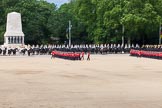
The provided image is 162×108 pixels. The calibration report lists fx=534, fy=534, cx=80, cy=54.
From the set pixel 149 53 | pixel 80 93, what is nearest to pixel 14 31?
pixel 149 53

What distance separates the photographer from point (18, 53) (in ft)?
265

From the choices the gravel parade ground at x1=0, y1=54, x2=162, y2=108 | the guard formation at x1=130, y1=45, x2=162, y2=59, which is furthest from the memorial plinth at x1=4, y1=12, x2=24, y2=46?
the gravel parade ground at x1=0, y1=54, x2=162, y2=108

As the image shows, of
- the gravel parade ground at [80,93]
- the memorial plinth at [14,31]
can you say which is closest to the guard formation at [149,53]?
the memorial plinth at [14,31]

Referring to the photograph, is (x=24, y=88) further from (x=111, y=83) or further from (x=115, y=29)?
(x=115, y=29)

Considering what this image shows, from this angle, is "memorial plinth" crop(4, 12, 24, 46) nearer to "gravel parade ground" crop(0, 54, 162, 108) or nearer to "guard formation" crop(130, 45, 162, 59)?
"guard formation" crop(130, 45, 162, 59)

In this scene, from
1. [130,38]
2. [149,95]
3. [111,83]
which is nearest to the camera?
[149,95]

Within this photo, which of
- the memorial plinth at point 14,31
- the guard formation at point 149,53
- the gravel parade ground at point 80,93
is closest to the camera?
the gravel parade ground at point 80,93

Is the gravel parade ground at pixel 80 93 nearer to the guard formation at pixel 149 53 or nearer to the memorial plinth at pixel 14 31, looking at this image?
the guard formation at pixel 149 53

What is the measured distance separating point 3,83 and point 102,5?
2606 inches

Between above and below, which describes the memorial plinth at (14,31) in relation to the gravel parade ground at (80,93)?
above

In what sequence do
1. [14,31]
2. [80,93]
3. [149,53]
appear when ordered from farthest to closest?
[14,31] < [149,53] < [80,93]

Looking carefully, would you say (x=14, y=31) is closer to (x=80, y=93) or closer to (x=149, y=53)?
(x=149, y=53)

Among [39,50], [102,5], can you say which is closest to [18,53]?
[39,50]

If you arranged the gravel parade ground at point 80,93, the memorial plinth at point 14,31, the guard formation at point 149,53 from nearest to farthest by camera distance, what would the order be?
1. the gravel parade ground at point 80,93
2. the guard formation at point 149,53
3. the memorial plinth at point 14,31
